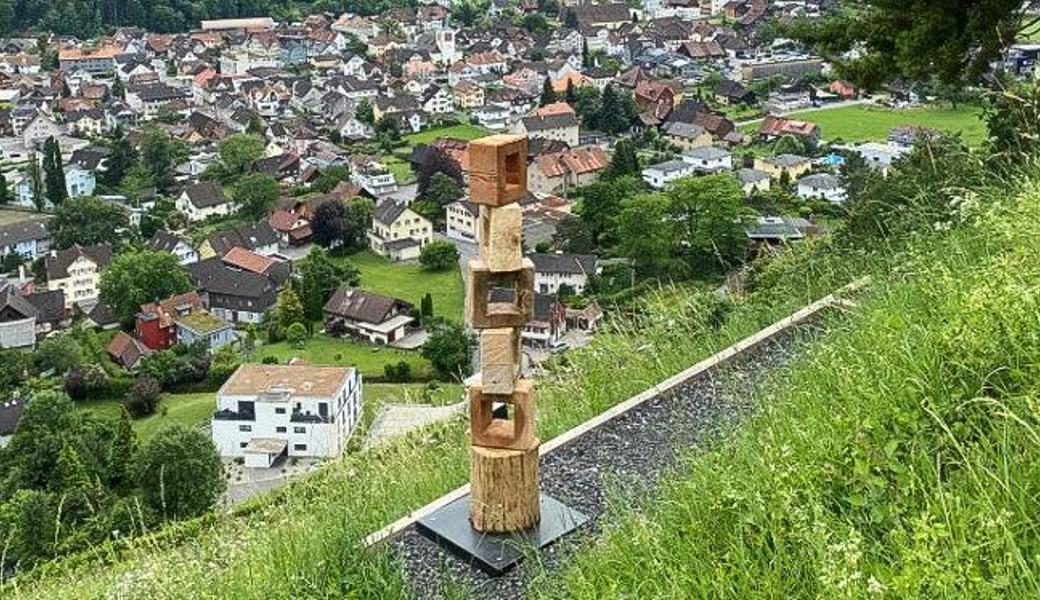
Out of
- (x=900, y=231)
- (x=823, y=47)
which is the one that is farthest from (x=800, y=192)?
(x=900, y=231)

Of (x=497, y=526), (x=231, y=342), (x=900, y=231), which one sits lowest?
(x=231, y=342)

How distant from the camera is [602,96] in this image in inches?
1002

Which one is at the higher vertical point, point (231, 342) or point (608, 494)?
point (608, 494)

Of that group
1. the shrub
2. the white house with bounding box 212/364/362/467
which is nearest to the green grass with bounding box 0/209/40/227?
the shrub

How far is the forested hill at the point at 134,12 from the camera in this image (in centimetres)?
3609

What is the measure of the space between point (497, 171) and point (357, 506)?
766 mm

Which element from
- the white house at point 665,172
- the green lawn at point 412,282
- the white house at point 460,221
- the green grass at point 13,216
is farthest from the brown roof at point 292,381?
the green grass at point 13,216

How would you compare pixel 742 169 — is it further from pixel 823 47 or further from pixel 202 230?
pixel 823 47

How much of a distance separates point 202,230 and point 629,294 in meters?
8.81

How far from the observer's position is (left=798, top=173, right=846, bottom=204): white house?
1784 centimetres

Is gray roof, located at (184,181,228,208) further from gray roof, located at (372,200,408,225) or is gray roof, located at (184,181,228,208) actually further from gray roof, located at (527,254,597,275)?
gray roof, located at (527,254,597,275)

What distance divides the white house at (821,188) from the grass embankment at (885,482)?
16.0 m

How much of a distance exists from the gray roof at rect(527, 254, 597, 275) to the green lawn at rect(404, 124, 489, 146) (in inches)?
382

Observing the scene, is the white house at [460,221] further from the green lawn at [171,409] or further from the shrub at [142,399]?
the shrub at [142,399]
